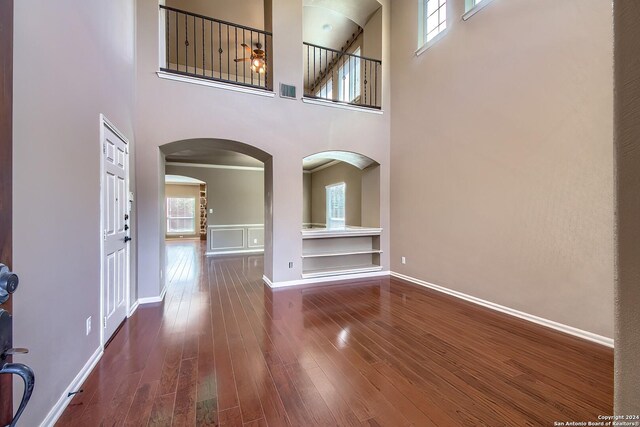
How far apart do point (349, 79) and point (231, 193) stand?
464 cm

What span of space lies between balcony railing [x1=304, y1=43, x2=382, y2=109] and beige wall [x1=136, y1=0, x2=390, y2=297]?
30 cm

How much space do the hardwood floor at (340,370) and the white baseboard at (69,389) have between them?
2.0 inches

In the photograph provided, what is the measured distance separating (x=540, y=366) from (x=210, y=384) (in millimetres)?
2571

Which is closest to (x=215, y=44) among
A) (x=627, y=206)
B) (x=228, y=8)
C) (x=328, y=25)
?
(x=228, y=8)

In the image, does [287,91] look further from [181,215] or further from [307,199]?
[181,215]

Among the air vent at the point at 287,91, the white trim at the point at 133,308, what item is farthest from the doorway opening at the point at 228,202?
the white trim at the point at 133,308

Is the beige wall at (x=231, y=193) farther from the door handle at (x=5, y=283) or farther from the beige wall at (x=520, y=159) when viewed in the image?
the door handle at (x=5, y=283)

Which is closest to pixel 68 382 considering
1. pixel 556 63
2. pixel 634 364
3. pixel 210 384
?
pixel 210 384

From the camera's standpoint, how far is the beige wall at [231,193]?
25.2ft

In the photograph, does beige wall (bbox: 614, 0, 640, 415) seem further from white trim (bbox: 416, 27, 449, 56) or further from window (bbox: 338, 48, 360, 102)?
window (bbox: 338, 48, 360, 102)

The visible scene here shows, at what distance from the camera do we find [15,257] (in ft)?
4.17

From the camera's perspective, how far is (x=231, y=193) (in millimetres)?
8031

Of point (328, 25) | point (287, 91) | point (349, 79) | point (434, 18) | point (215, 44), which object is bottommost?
point (287, 91)

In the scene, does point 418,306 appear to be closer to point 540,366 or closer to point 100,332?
point 540,366
